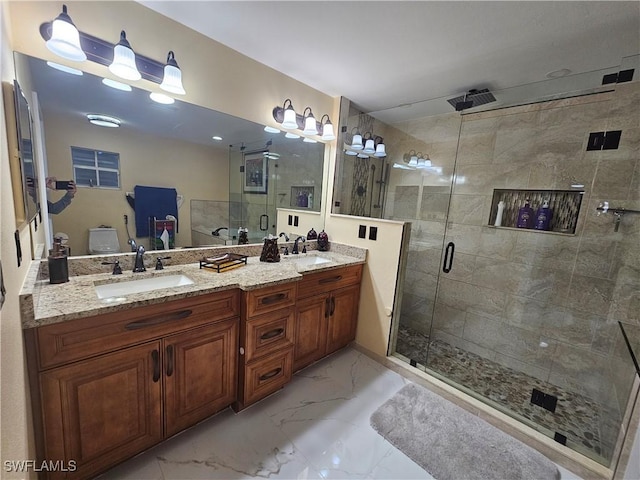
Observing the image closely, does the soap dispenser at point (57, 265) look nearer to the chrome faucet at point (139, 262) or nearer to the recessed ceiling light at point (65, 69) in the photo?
the chrome faucet at point (139, 262)

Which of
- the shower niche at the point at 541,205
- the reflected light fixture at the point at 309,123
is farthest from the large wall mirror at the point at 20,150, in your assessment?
the shower niche at the point at 541,205

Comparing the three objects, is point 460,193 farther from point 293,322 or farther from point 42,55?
point 42,55

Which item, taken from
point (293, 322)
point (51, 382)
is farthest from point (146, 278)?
point (293, 322)

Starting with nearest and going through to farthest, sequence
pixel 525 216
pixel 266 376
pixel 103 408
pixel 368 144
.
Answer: pixel 103 408
pixel 266 376
pixel 525 216
pixel 368 144

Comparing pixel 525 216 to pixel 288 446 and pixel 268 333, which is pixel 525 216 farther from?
pixel 288 446

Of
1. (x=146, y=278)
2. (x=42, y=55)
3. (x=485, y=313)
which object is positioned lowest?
(x=485, y=313)

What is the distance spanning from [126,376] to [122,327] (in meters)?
0.25

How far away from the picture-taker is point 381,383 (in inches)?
83.1

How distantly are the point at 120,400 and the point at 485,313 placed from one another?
2992 millimetres

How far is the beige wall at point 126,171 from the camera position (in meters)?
1.36

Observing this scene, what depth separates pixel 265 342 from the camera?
5.57 feet

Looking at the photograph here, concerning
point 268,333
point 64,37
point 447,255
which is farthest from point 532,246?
point 64,37

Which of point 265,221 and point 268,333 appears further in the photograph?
point 265,221

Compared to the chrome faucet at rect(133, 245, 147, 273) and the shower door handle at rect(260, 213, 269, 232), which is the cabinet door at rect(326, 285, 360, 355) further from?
the chrome faucet at rect(133, 245, 147, 273)
